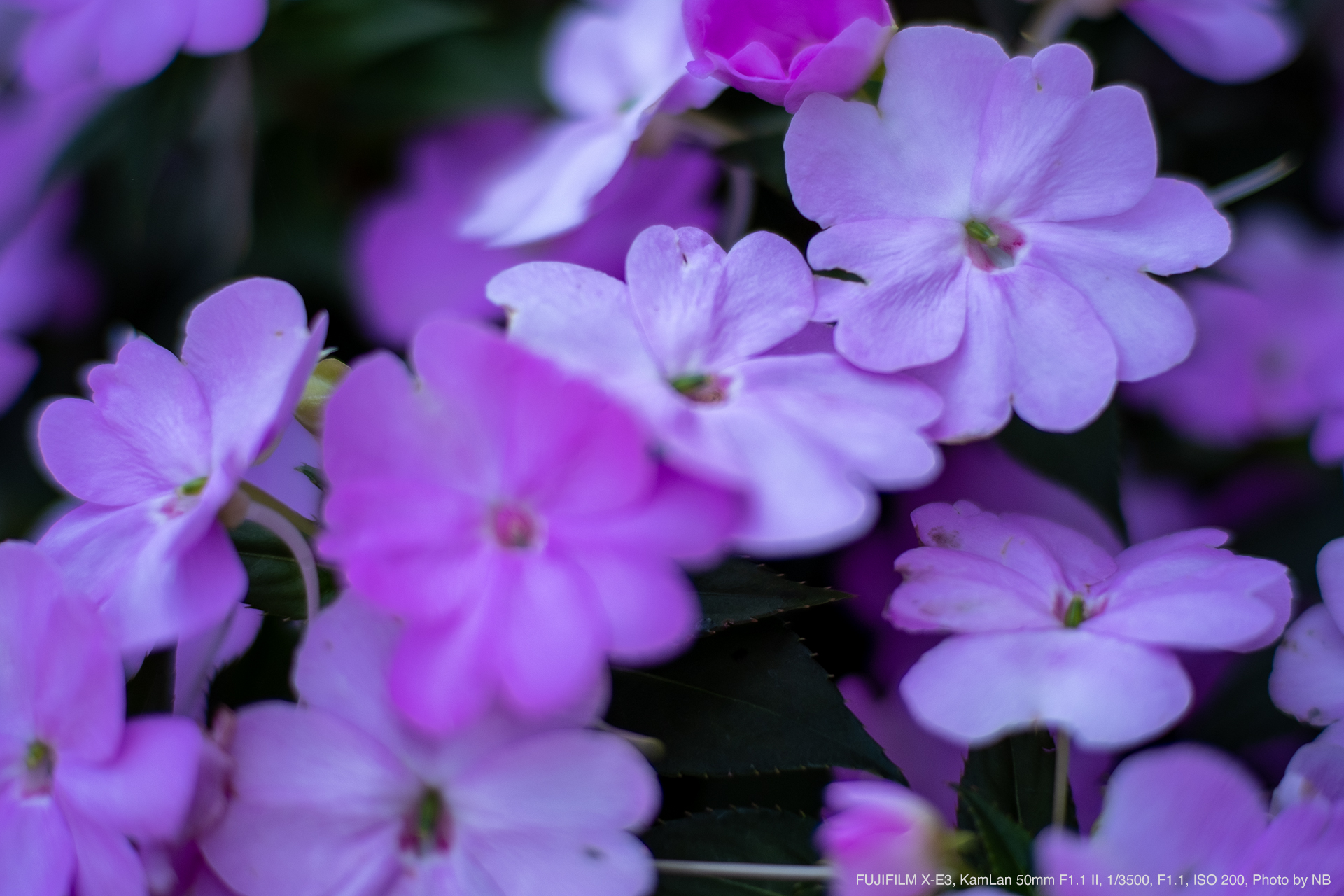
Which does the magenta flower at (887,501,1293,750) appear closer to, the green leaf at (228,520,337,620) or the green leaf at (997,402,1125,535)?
the green leaf at (997,402,1125,535)

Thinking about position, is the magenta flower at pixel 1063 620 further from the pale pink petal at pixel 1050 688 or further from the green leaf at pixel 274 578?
the green leaf at pixel 274 578

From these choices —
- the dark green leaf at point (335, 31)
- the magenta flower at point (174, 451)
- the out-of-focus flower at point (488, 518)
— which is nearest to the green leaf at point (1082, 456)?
the out-of-focus flower at point (488, 518)

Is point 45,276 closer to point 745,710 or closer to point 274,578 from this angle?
point 274,578

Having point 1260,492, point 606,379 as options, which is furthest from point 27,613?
point 1260,492

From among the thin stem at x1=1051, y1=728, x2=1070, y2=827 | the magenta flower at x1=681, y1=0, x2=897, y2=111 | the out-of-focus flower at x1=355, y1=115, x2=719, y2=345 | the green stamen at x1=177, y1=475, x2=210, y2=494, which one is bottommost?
the out-of-focus flower at x1=355, y1=115, x2=719, y2=345

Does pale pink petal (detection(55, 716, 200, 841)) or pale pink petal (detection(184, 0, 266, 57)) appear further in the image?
pale pink petal (detection(184, 0, 266, 57))

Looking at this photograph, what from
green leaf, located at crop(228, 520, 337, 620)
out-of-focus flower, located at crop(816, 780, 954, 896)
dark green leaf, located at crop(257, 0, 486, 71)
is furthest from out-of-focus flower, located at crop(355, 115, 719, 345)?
out-of-focus flower, located at crop(816, 780, 954, 896)

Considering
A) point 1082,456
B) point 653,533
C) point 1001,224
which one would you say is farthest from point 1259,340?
point 653,533
